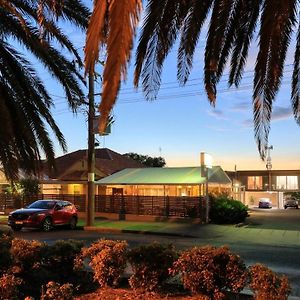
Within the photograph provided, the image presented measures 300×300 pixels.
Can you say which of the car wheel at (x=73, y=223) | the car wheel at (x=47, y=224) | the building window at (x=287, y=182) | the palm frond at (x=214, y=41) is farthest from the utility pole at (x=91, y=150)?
the building window at (x=287, y=182)

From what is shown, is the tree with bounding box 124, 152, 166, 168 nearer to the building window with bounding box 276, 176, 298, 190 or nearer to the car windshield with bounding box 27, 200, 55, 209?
the building window with bounding box 276, 176, 298, 190

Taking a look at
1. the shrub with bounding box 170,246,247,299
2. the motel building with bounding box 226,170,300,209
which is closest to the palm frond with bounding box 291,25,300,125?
the shrub with bounding box 170,246,247,299

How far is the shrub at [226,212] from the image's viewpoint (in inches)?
1122

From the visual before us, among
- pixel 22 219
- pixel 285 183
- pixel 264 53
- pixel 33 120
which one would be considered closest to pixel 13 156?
pixel 33 120

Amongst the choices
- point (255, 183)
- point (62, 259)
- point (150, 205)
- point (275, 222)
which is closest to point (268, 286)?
point (62, 259)

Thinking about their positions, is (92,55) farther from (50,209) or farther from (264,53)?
(50,209)

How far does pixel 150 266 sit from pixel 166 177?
94.0 feet

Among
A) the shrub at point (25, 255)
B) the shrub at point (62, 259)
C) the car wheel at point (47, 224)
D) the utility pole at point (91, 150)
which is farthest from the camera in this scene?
the car wheel at point (47, 224)

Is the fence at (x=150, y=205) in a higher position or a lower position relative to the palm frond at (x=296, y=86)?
lower

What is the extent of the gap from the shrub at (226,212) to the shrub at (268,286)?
75.0 ft

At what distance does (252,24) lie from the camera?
573cm

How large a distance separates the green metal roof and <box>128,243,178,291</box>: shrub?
25.1m

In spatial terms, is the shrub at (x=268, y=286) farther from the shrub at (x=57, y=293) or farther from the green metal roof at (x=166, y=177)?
the green metal roof at (x=166, y=177)

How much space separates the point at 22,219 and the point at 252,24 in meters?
20.5
